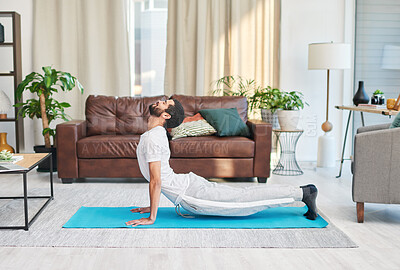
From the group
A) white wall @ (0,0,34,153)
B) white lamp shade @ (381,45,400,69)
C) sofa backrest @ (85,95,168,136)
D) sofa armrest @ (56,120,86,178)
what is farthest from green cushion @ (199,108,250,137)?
white wall @ (0,0,34,153)

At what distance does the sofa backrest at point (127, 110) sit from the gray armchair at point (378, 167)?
200 centimetres

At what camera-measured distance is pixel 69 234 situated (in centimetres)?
293

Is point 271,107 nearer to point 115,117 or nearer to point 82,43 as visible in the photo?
point 115,117

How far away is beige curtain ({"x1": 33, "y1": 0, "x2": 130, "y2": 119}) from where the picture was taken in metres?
5.84

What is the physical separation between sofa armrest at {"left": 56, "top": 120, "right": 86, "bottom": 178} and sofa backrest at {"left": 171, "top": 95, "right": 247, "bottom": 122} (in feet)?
3.97

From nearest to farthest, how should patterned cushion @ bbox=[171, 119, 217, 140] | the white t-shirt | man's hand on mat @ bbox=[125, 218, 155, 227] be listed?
1. the white t-shirt
2. man's hand on mat @ bbox=[125, 218, 155, 227]
3. patterned cushion @ bbox=[171, 119, 217, 140]

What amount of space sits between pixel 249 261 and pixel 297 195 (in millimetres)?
751

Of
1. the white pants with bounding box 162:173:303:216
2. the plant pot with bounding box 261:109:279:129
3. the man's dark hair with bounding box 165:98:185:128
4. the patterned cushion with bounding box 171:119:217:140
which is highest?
the man's dark hair with bounding box 165:98:185:128

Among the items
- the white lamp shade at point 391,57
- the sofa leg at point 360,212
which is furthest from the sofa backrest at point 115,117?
the white lamp shade at point 391,57

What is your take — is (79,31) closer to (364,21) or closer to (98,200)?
(98,200)

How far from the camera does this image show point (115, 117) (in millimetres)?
5000

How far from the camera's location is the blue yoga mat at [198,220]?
121 inches

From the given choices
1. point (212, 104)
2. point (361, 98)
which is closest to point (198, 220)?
point (212, 104)

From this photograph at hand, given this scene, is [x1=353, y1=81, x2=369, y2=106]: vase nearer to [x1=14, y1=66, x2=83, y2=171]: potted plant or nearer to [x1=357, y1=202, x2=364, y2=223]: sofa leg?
[x1=357, y1=202, x2=364, y2=223]: sofa leg
